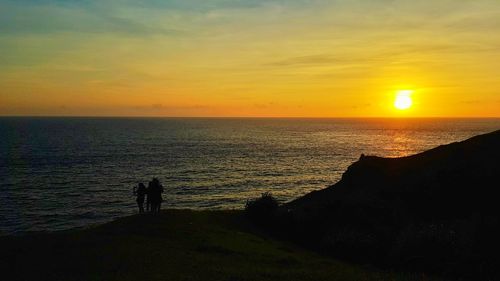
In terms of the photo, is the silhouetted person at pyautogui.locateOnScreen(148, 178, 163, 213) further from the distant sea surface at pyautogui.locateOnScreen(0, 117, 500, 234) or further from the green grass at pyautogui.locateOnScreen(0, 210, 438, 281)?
the distant sea surface at pyautogui.locateOnScreen(0, 117, 500, 234)

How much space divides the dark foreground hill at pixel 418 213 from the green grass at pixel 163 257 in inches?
120

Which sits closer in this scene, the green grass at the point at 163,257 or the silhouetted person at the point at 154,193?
the green grass at the point at 163,257

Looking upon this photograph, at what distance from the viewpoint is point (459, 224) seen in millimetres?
26203

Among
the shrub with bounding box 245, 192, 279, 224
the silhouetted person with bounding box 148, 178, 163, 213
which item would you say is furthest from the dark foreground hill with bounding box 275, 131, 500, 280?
the silhouetted person with bounding box 148, 178, 163, 213

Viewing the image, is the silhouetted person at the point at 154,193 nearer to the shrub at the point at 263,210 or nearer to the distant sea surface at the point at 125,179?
the shrub at the point at 263,210

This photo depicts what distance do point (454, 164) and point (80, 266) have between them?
94.9ft

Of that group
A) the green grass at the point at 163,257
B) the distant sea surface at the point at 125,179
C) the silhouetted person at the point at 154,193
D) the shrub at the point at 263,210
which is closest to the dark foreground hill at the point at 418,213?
the shrub at the point at 263,210

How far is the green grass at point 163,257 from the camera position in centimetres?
1686

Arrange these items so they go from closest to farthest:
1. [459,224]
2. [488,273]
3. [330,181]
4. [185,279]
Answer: [185,279] < [488,273] < [459,224] < [330,181]

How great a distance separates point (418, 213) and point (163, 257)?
20199 millimetres

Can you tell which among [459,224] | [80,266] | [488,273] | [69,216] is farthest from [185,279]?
[69,216]

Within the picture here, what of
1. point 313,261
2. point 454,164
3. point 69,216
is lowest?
point 69,216

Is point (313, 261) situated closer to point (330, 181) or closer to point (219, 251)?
point (219, 251)

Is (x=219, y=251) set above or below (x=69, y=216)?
above
